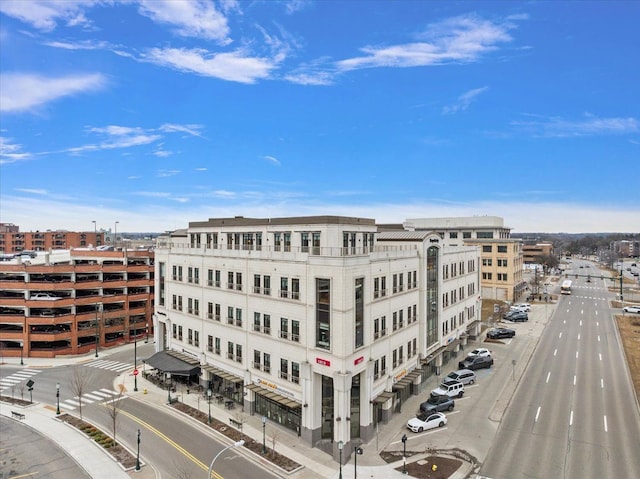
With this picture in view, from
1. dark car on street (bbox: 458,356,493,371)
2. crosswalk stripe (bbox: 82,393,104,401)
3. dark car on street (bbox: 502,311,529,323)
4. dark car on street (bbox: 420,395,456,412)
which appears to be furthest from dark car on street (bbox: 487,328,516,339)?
crosswalk stripe (bbox: 82,393,104,401)

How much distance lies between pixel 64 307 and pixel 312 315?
48.3 m

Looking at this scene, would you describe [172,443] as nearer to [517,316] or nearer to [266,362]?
[266,362]

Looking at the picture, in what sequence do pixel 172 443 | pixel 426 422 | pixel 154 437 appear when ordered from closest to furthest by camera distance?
pixel 172 443 < pixel 154 437 < pixel 426 422

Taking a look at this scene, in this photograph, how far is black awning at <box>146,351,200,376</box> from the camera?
42.7 m

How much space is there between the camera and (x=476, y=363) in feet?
161

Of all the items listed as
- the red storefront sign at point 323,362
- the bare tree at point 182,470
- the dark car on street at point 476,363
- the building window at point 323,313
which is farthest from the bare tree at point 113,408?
the dark car on street at point 476,363

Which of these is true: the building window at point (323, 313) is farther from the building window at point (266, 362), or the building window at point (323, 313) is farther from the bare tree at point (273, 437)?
the bare tree at point (273, 437)

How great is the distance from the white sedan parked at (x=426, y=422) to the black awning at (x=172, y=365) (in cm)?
2337

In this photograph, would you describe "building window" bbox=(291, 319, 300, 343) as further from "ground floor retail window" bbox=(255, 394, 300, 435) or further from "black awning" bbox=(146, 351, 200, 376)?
"black awning" bbox=(146, 351, 200, 376)

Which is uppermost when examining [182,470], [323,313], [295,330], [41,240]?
[41,240]

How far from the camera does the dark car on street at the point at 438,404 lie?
3653 cm

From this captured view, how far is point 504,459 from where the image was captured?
96.1ft

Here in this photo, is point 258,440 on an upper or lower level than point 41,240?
lower

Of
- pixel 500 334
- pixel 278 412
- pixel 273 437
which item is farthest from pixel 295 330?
pixel 500 334
